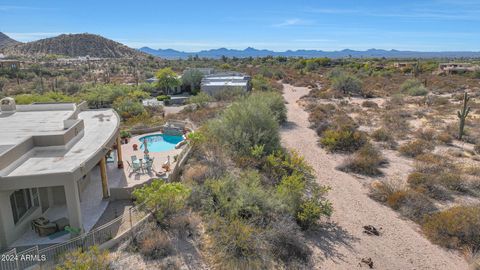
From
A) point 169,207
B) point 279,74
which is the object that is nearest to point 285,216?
point 169,207

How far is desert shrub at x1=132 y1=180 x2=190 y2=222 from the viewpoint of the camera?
11602 mm

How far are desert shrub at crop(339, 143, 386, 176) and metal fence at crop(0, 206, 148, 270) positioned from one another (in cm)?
1200

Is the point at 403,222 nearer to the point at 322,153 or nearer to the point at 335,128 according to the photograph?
the point at 322,153

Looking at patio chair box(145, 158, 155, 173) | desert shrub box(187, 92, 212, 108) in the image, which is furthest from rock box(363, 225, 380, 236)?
desert shrub box(187, 92, 212, 108)

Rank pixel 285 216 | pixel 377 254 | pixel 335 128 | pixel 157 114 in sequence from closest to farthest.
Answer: pixel 377 254 → pixel 285 216 → pixel 335 128 → pixel 157 114

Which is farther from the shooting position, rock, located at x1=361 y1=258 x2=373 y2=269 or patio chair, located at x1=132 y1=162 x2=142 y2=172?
patio chair, located at x1=132 y1=162 x2=142 y2=172

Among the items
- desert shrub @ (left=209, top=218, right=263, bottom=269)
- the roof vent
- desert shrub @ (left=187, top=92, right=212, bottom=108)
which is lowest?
desert shrub @ (left=209, top=218, right=263, bottom=269)

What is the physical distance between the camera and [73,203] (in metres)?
10.2

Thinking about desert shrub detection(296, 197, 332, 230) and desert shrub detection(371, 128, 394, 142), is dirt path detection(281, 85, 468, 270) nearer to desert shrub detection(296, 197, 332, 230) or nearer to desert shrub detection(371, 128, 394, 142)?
desert shrub detection(296, 197, 332, 230)

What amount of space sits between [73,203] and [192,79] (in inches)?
1449

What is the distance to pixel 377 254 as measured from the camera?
1120 cm

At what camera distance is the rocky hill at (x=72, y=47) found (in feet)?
446

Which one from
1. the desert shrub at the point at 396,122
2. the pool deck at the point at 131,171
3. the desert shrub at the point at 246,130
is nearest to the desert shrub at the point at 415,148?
the desert shrub at the point at 396,122

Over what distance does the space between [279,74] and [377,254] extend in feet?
203
